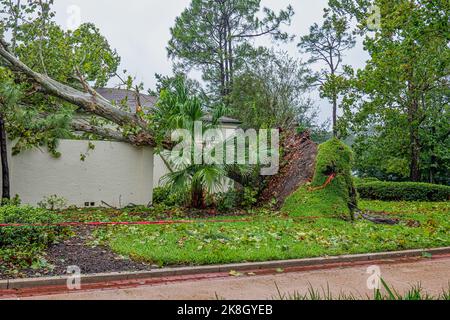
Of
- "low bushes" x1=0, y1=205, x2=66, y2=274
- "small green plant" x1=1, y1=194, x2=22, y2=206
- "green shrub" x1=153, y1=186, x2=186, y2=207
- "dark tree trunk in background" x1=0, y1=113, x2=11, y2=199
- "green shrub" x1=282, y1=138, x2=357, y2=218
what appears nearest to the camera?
"low bushes" x1=0, y1=205, x2=66, y2=274

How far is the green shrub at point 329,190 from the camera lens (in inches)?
422

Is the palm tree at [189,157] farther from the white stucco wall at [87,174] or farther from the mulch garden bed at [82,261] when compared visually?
the mulch garden bed at [82,261]

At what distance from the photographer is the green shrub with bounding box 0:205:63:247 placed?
6.31m

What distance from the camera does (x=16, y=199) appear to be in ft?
36.7

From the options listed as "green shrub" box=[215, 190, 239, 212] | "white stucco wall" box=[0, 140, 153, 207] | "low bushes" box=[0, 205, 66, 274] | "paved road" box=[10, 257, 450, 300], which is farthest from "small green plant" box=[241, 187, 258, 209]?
"low bushes" box=[0, 205, 66, 274]

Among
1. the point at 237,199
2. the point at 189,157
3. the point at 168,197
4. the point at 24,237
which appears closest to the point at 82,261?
the point at 24,237

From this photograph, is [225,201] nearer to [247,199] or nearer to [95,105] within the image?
[247,199]

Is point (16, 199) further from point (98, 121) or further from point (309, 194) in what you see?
point (309, 194)

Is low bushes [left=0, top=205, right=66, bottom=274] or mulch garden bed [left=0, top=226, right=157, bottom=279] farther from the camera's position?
low bushes [left=0, top=205, right=66, bottom=274]

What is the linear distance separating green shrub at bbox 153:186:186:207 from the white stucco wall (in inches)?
20.6

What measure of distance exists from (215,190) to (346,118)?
12568 mm

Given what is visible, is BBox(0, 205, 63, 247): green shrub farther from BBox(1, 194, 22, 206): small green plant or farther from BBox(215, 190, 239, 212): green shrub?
BBox(215, 190, 239, 212): green shrub

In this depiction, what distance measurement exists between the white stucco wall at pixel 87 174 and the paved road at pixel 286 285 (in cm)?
795

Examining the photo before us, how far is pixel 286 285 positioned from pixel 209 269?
44.5 inches
